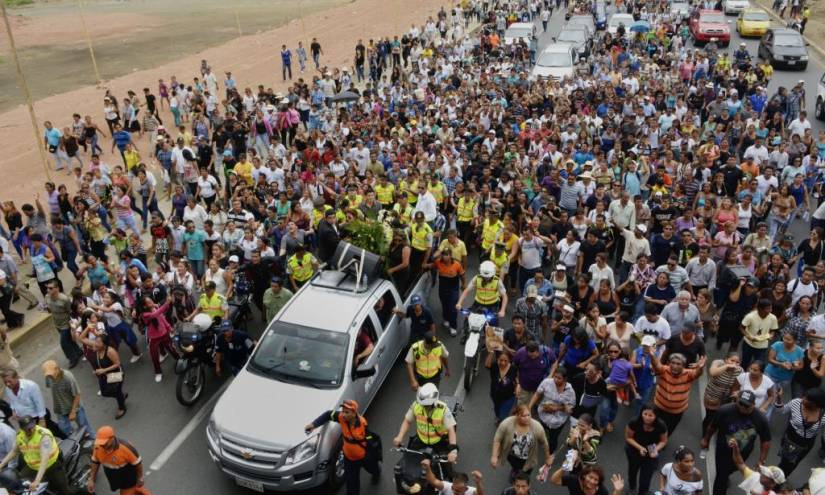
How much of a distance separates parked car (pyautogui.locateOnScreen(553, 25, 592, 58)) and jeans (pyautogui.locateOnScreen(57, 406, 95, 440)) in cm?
2461

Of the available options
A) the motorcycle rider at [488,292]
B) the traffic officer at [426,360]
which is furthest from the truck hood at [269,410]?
the motorcycle rider at [488,292]

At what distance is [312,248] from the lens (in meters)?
13.1

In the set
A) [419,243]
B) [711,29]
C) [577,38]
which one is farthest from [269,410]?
[711,29]

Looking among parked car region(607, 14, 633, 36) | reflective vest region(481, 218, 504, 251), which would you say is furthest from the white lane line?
parked car region(607, 14, 633, 36)

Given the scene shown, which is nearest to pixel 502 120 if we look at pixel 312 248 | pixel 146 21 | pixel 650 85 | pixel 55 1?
pixel 650 85

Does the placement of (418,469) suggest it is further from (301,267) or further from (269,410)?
(301,267)

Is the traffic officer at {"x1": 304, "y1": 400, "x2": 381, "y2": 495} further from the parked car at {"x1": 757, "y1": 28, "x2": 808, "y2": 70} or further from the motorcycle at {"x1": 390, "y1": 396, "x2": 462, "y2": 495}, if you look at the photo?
the parked car at {"x1": 757, "y1": 28, "x2": 808, "y2": 70}

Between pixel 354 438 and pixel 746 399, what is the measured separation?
13.1ft

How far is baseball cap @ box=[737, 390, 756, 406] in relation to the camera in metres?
6.74

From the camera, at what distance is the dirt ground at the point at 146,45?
26.7 metres

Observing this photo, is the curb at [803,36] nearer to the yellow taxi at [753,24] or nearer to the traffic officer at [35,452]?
the yellow taxi at [753,24]

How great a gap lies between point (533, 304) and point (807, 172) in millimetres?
8545

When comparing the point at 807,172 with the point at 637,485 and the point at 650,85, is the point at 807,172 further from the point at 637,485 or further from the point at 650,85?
the point at 637,485

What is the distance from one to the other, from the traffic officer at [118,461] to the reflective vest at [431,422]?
9.54 feet
